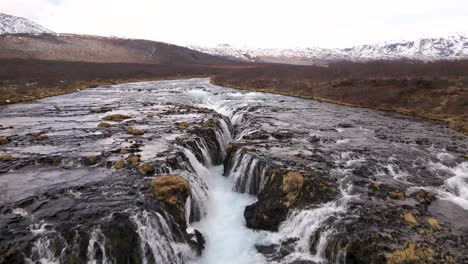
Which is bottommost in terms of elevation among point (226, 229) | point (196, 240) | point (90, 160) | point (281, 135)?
point (226, 229)

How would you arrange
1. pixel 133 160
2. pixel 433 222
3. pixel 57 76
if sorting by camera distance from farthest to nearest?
pixel 57 76, pixel 133 160, pixel 433 222

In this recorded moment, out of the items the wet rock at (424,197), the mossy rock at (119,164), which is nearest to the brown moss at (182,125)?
the mossy rock at (119,164)

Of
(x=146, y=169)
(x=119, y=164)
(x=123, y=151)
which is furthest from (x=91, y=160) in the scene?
(x=146, y=169)

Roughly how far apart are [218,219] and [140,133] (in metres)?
11.9

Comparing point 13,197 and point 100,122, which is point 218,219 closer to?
point 13,197

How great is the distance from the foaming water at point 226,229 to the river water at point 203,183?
6 cm

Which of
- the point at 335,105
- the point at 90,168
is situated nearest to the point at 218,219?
the point at 90,168

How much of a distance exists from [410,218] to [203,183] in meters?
11.2

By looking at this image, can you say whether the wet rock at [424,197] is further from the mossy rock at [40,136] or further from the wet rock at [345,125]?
the mossy rock at [40,136]

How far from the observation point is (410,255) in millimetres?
12617

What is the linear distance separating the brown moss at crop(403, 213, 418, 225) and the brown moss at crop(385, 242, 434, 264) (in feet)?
6.43

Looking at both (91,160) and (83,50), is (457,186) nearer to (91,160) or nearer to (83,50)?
(91,160)

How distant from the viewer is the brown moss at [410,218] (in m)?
14.9

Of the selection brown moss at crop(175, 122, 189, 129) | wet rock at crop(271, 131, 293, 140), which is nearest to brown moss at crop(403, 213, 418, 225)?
wet rock at crop(271, 131, 293, 140)
